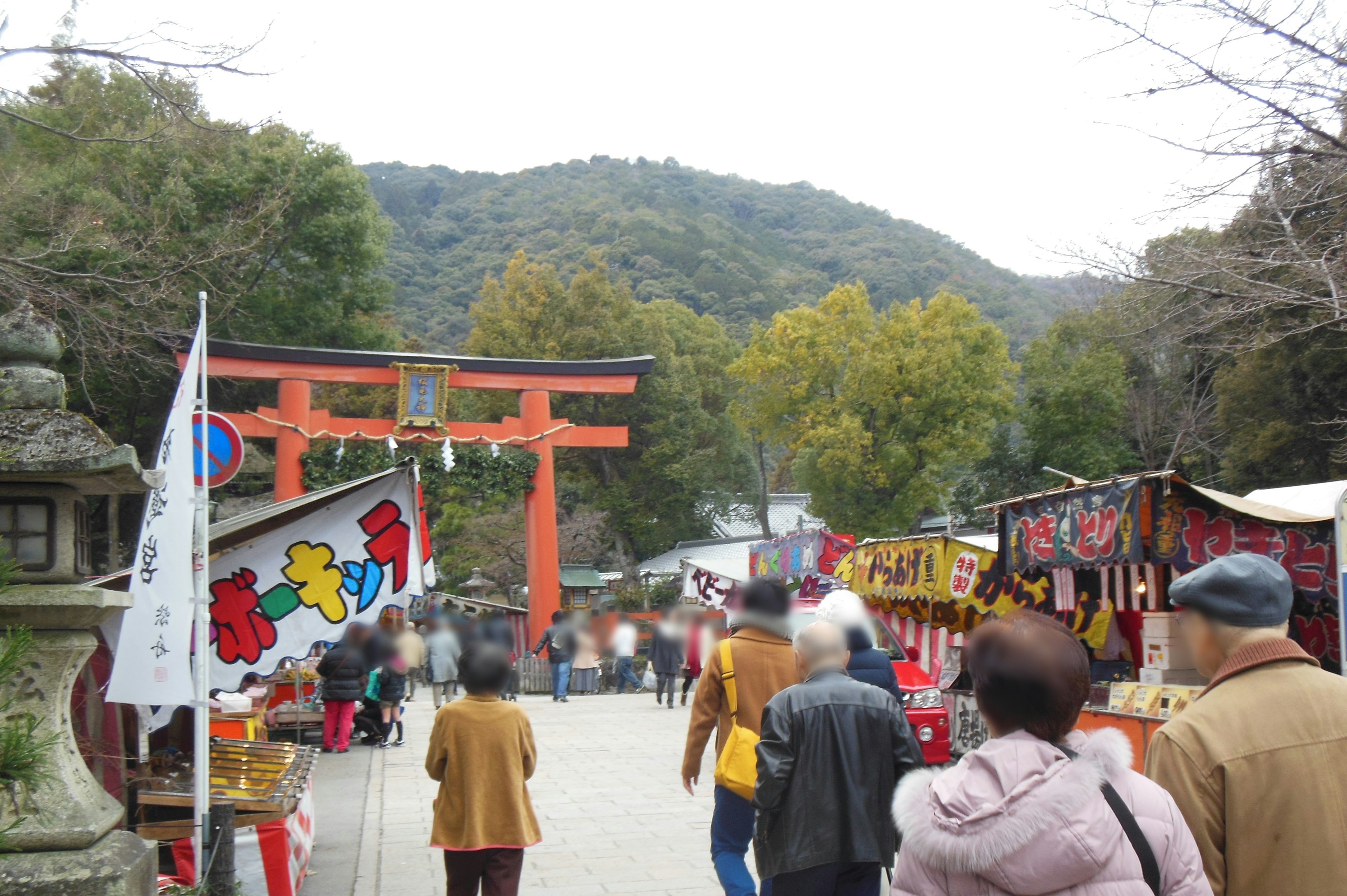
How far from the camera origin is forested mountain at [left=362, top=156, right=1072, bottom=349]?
59.0m

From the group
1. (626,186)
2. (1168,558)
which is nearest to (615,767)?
(1168,558)

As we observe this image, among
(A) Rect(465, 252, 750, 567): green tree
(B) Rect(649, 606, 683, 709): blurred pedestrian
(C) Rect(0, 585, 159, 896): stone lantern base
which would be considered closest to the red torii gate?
(B) Rect(649, 606, 683, 709): blurred pedestrian

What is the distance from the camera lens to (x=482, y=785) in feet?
15.9

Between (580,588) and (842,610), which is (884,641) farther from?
(580,588)

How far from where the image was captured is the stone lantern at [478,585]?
102 ft

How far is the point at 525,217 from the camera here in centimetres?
7719

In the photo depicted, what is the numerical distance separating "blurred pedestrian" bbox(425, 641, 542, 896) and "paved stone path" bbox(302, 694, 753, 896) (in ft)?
5.25

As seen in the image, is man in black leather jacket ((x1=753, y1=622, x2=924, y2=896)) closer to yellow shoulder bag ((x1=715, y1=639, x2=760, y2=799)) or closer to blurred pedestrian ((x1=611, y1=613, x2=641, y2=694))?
yellow shoulder bag ((x1=715, y1=639, x2=760, y2=799))

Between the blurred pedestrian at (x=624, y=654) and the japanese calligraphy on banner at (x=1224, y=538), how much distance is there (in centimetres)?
1578

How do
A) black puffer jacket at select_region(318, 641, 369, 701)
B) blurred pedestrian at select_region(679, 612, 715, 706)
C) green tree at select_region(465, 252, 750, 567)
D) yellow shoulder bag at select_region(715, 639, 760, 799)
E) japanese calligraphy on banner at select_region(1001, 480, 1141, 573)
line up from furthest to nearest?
green tree at select_region(465, 252, 750, 567), blurred pedestrian at select_region(679, 612, 715, 706), black puffer jacket at select_region(318, 641, 369, 701), japanese calligraphy on banner at select_region(1001, 480, 1141, 573), yellow shoulder bag at select_region(715, 639, 760, 799)

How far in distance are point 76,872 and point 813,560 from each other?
13.2 m

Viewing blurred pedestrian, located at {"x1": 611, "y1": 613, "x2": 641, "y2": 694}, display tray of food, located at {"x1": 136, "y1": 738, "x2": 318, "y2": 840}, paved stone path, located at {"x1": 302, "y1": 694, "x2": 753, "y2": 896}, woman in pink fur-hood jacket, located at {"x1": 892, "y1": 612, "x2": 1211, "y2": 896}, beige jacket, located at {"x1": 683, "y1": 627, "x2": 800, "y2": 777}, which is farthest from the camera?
blurred pedestrian, located at {"x1": 611, "y1": 613, "x2": 641, "y2": 694}

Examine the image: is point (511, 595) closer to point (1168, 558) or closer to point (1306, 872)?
point (1168, 558)

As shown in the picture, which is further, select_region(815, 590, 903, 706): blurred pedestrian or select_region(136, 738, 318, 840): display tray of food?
select_region(136, 738, 318, 840): display tray of food
